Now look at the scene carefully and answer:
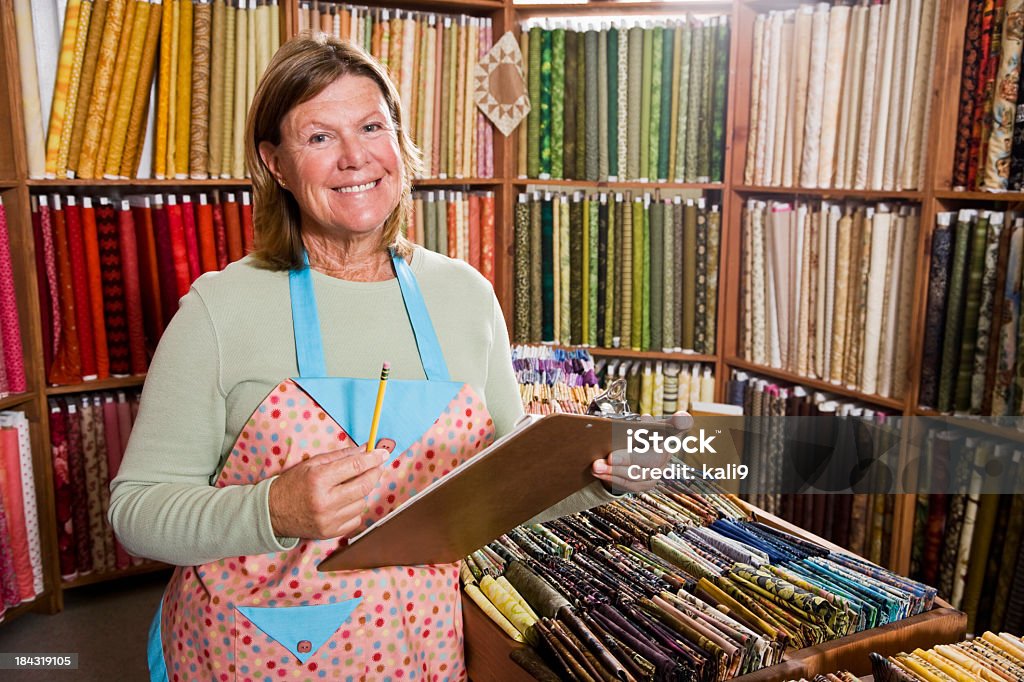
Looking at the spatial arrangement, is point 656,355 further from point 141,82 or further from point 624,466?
point 624,466

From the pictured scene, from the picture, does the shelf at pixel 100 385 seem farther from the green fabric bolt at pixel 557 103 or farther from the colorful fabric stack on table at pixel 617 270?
the green fabric bolt at pixel 557 103

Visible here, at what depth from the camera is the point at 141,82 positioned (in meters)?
3.11

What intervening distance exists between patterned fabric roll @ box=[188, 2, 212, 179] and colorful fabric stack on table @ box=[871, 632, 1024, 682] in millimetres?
2729

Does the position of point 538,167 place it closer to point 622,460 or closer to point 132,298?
point 132,298

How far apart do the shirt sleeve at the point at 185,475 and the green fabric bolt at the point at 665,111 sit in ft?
8.08

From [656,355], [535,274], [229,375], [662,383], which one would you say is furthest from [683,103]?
[229,375]

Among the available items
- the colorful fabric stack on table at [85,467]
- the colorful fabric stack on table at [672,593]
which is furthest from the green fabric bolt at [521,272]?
the colorful fabric stack on table at [672,593]

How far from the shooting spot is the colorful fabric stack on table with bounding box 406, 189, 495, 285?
11.7 ft

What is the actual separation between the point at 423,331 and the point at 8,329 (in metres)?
2.10

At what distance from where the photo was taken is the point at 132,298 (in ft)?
10.6

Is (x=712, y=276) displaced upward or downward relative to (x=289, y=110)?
downward

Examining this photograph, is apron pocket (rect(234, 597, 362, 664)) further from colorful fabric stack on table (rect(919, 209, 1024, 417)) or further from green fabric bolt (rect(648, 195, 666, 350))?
green fabric bolt (rect(648, 195, 666, 350))

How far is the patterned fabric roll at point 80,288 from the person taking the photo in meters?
3.09

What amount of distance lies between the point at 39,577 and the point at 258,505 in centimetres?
238
